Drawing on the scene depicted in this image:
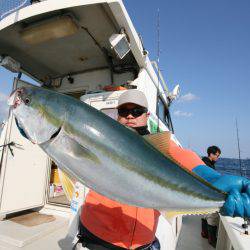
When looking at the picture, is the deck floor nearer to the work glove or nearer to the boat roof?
the work glove

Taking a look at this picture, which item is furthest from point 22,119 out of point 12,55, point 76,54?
point 12,55

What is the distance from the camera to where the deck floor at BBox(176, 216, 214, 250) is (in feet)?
16.6

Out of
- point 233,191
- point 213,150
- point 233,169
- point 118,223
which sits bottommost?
point 233,169

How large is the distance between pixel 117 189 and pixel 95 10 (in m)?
3.67

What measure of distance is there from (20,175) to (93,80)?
2878 mm

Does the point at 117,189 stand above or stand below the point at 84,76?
below

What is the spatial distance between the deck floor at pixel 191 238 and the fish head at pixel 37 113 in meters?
4.36

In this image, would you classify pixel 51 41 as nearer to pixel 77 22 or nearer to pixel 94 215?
pixel 77 22

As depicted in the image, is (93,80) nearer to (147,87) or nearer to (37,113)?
(147,87)

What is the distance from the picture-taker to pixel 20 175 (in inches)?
228

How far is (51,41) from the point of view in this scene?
17.6ft

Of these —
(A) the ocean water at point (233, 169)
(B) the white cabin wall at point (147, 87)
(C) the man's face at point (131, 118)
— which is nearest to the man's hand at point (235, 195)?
(C) the man's face at point (131, 118)

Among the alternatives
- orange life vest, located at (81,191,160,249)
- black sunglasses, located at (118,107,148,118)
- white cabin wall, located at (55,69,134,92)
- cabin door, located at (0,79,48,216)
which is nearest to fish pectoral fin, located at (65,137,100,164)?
orange life vest, located at (81,191,160,249)

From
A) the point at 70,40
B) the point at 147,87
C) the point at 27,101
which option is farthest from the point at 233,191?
the point at 70,40
